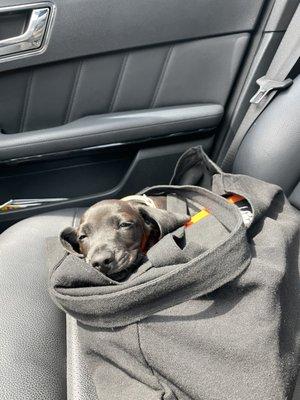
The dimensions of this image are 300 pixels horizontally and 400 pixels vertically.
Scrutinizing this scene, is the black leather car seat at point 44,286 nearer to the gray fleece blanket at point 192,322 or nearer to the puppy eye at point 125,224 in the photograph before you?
the gray fleece blanket at point 192,322

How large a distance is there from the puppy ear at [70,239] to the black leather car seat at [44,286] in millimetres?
86

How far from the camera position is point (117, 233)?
176 centimetres

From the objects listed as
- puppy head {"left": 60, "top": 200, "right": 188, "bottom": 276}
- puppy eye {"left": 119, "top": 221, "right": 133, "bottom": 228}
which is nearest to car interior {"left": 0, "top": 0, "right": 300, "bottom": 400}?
puppy head {"left": 60, "top": 200, "right": 188, "bottom": 276}

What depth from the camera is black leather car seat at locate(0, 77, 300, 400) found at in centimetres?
117

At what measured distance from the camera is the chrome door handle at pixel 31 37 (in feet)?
5.94

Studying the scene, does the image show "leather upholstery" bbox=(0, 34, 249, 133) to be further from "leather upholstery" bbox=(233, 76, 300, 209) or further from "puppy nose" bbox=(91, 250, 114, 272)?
"puppy nose" bbox=(91, 250, 114, 272)

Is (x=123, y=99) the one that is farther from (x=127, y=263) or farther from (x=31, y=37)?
(x=127, y=263)

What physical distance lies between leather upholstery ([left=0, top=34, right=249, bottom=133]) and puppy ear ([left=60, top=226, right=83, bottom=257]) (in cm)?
55

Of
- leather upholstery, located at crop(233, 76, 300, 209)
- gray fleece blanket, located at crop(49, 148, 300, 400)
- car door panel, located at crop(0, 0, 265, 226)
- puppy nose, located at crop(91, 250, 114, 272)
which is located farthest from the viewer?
car door panel, located at crop(0, 0, 265, 226)

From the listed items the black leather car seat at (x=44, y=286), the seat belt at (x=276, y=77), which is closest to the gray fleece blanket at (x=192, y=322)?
the black leather car seat at (x=44, y=286)

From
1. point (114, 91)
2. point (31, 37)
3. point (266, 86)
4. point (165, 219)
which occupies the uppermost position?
point (266, 86)

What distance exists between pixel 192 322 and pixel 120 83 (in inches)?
44.9

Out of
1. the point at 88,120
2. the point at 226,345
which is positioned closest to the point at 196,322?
the point at 226,345

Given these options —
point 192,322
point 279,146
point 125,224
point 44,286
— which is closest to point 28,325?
point 44,286
